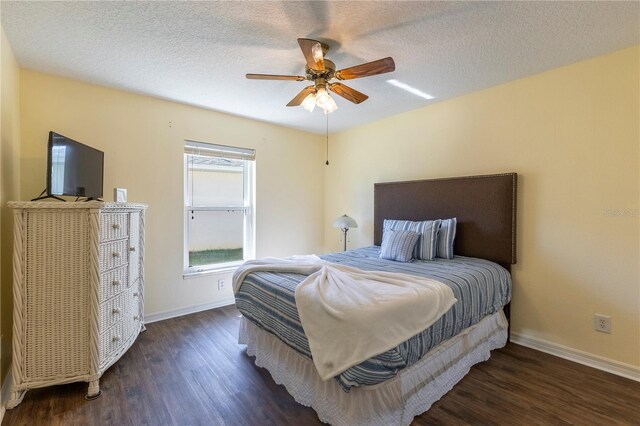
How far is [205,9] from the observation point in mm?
1695

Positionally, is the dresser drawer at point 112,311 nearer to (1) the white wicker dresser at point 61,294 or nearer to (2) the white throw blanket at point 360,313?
(1) the white wicker dresser at point 61,294

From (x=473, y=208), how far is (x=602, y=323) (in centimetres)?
127

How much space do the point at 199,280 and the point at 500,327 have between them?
313cm

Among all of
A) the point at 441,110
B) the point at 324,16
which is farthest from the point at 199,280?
the point at 441,110

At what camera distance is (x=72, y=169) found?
6.93 feet

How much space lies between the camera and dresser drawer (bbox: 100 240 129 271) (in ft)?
6.46

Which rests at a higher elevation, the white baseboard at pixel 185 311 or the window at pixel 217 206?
the window at pixel 217 206

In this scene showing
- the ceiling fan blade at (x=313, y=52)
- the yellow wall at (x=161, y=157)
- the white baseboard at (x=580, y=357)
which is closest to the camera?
the ceiling fan blade at (x=313, y=52)

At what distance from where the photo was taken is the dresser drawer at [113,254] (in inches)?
77.5

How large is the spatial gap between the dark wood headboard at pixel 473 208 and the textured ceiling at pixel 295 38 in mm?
940

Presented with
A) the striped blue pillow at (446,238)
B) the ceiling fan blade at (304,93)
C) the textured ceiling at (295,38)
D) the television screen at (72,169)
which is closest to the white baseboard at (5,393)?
the television screen at (72,169)

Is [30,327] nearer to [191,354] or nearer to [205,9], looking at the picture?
[191,354]

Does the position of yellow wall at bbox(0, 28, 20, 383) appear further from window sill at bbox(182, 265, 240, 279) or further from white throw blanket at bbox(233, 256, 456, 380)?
white throw blanket at bbox(233, 256, 456, 380)

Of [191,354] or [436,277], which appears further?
[191,354]
